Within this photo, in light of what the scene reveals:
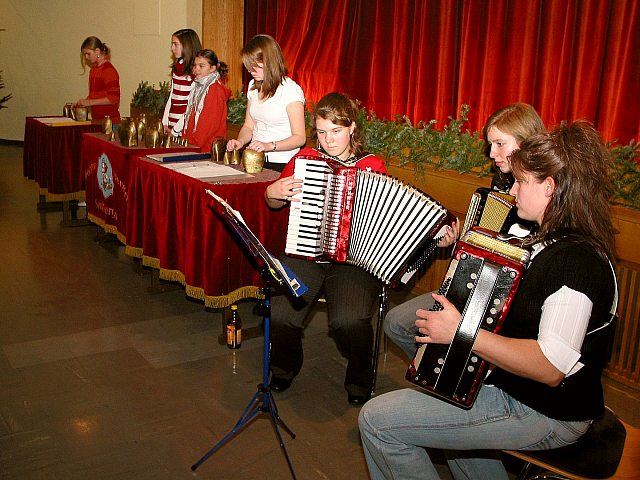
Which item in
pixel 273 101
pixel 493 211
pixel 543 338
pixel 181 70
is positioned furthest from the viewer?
pixel 181 70

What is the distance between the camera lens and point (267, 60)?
4062mm

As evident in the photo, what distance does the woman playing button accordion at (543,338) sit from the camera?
1703mm

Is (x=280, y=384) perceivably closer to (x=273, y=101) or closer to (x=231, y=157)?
(x=231, y=157)

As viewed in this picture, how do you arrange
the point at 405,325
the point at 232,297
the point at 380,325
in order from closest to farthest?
the point at 405,325 → the point at 380,325 → the point at 232,297

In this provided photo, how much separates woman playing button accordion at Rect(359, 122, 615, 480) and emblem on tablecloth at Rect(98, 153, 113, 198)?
11.6ft

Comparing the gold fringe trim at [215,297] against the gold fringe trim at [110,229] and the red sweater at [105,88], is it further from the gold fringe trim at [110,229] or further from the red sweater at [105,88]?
the red sweater at [105,88]

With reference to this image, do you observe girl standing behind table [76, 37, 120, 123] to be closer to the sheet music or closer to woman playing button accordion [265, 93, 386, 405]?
woman playing button accordion [265, 93, 386, 405]

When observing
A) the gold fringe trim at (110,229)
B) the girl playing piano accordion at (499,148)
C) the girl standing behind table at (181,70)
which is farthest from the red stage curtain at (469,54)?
the gold fringe trim at (110,229)

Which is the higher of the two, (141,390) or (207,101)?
(207,101)

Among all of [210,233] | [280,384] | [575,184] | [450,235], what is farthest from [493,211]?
[210,233]

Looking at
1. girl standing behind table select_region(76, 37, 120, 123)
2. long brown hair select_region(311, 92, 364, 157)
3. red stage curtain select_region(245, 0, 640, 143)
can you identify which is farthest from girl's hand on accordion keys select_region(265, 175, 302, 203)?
girl standing behind table select_region(76, 37, 120, 123)

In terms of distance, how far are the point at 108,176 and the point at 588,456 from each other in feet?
13.2

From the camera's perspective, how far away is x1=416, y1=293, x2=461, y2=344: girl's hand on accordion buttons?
5.86 feet

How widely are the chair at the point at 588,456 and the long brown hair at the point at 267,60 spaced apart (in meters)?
2.81
